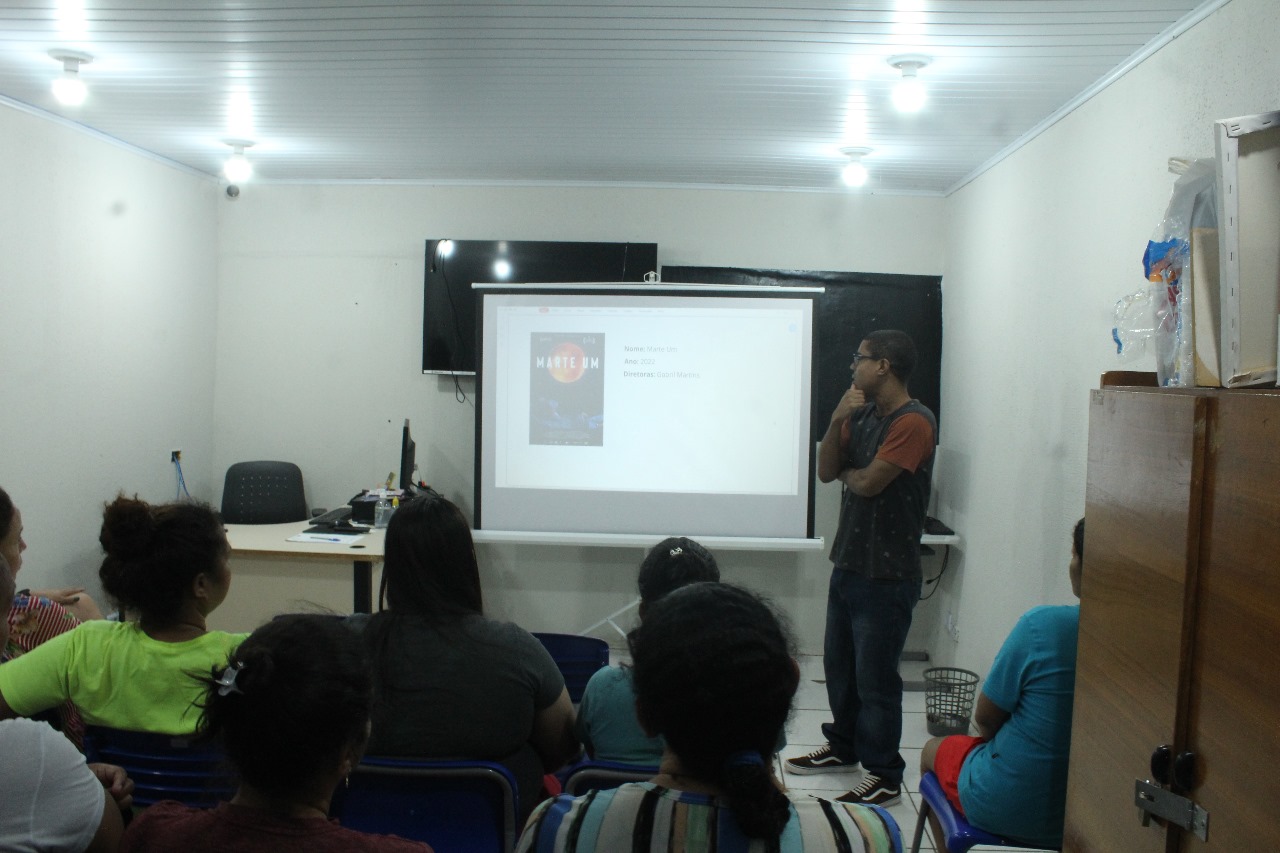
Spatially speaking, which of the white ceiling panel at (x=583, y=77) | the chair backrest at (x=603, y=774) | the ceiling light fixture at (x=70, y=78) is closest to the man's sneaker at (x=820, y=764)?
the chair backrest at (x=603, y=774)

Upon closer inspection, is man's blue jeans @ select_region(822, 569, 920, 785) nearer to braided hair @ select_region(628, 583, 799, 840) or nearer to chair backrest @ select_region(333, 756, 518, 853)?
chair backrest @ select_region(333, 756, 518, 853)

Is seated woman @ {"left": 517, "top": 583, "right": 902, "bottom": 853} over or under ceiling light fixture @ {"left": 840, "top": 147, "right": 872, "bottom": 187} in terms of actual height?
under

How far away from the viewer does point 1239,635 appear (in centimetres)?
133

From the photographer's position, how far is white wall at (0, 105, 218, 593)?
3758mm

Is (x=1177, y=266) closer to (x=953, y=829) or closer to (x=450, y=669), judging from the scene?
(x=953, y=829)

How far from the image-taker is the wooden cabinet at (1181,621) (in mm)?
1282

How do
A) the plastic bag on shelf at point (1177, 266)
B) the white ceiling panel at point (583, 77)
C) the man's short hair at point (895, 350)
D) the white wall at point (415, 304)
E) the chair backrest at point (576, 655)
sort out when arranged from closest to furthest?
the plastic bag on shelf at point (1177, 266) < the chair backrest at point (576, 655) < the white ceiling panel at point (583, 77) < the man's short hair at point (895, 350) < the white wall at point (415, 304)

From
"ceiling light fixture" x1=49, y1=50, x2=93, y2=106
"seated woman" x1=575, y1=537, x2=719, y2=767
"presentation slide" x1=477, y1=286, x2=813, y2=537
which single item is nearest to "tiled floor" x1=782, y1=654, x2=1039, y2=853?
"presentation slide" x1=477, y1=286, x2=813, y2=537

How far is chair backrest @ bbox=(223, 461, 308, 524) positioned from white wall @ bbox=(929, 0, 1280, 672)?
11.1 feet

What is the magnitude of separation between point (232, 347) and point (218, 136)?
4.34ft

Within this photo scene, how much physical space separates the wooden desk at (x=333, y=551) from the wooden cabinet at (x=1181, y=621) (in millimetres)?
2825

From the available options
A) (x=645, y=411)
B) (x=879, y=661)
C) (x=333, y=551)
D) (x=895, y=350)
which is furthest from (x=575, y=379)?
(x=879, y=661)

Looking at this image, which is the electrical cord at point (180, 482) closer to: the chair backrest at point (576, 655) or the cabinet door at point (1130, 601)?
the chair backrest at point (576, 655)

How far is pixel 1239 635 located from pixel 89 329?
440cm
